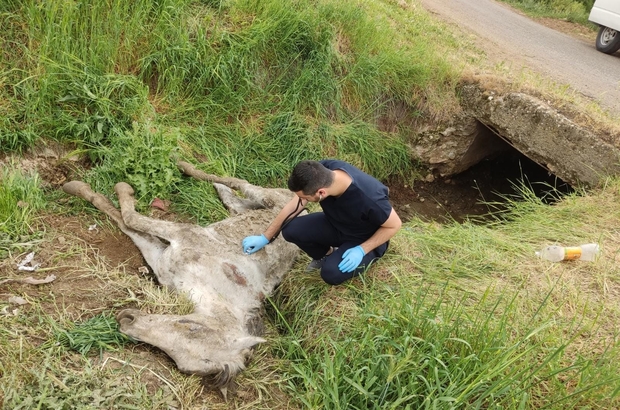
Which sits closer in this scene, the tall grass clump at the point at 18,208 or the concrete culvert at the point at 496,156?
the tall grass clump at the point at 18,208

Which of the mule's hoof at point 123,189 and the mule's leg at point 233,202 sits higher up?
the mule's hoof at point 123,189

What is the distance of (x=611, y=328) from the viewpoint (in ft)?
9.11

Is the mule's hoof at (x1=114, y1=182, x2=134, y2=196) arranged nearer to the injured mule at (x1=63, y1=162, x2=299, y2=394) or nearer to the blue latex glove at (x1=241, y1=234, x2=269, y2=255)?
the injured mule at (x1=63, y1=162, x2=299, y2=394)

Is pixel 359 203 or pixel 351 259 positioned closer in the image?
pixel 359 203

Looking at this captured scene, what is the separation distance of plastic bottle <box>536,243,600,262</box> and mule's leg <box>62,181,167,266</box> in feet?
9.05

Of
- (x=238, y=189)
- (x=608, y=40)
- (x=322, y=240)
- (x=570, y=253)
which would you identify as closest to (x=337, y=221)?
(x=322, y=240)

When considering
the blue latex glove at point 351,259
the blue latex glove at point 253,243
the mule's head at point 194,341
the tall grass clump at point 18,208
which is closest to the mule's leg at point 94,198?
the tall grass clump at point 18,208

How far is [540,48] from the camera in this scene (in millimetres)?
8297

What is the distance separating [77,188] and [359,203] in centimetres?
215

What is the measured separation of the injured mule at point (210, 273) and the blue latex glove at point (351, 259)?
1.90ft

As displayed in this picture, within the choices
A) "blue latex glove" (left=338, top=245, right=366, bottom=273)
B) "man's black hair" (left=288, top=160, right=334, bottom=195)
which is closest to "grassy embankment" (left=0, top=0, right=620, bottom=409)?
"blue latex glove" (left=338, top=245, right=366, bottom=273)

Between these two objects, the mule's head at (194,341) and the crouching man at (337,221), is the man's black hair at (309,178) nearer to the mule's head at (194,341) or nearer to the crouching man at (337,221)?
the crouching man at (337,221)

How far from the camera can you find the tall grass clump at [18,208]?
9.53 feet

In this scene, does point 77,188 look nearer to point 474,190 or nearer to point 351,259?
point 351,259
